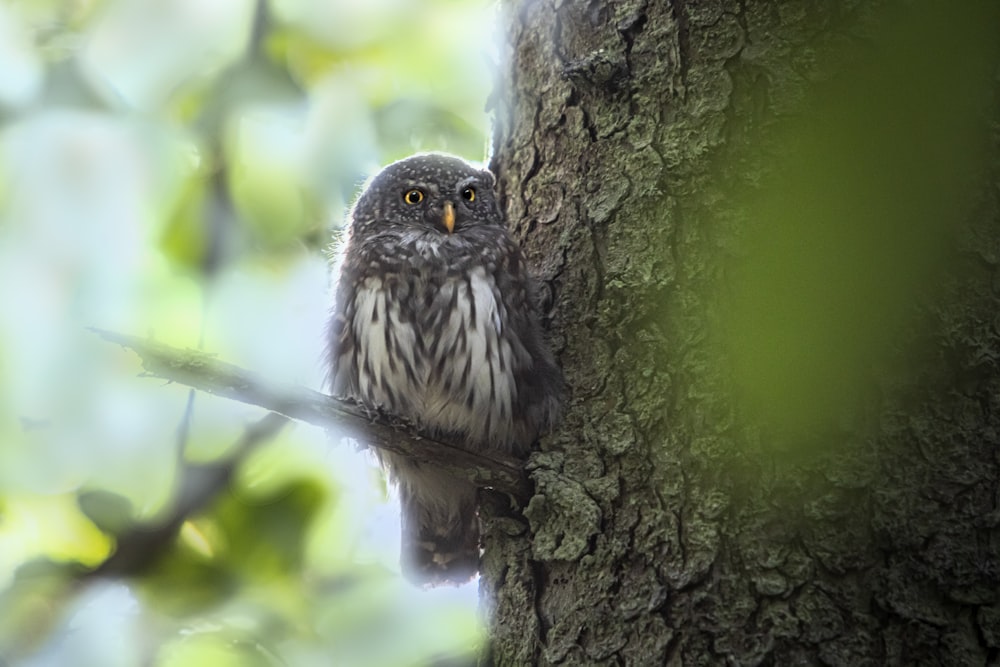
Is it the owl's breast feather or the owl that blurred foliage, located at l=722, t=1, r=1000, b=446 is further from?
the owl's breast feather

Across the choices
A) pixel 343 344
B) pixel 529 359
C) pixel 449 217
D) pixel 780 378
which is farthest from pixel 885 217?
pixel 343 344

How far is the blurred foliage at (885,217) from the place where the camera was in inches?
71.1

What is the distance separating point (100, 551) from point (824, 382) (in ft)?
5.68

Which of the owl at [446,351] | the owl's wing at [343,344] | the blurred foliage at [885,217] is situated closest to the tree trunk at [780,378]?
the blurred foliage at [885,217]

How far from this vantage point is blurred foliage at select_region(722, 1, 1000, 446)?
1807mm

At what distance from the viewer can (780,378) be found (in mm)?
1862

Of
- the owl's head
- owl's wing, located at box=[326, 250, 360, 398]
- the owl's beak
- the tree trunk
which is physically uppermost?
the owl's head

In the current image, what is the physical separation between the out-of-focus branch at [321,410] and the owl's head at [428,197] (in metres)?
0.96

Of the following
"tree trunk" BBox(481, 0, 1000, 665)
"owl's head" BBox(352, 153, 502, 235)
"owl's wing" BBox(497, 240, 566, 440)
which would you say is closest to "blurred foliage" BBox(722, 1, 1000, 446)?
"tree trunk" BBox(481, 0, 1000, 665)

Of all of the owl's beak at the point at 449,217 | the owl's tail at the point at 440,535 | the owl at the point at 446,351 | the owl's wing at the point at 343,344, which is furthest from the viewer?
the owl's beak at the point at 449,217

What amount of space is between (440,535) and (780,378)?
3.76ft

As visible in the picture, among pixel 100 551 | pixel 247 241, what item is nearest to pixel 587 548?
pixel 100 551

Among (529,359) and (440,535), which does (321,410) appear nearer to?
(529,359)

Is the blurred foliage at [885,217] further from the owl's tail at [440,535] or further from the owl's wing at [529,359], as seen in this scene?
the owl's tail at [440,535]
